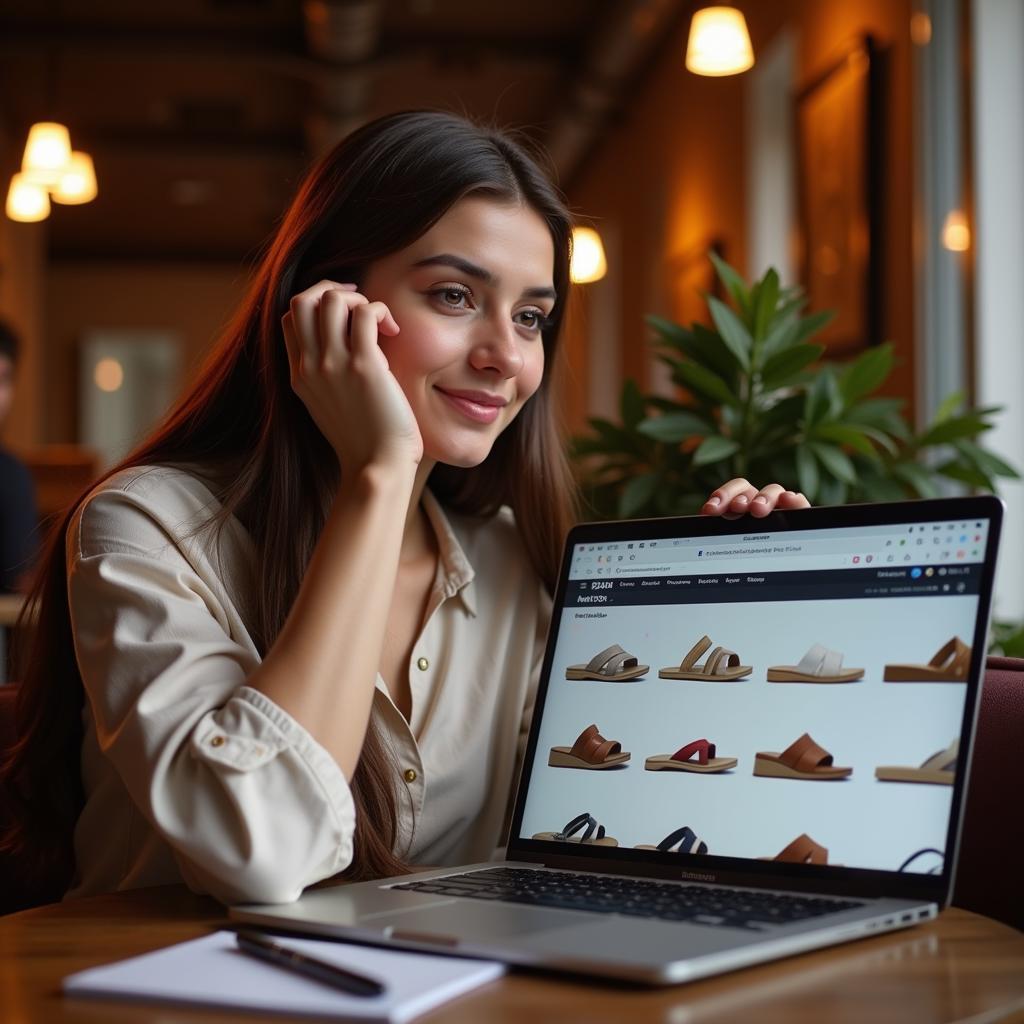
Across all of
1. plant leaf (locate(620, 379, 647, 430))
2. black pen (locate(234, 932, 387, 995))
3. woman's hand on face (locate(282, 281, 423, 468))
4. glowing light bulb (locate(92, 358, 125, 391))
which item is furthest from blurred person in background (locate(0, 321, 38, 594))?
glowing light bulb (locate(92, 358, 125, 391))

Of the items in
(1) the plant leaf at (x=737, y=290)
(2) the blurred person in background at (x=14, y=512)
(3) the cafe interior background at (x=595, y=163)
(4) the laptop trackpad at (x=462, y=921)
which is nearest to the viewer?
(4) the laptop trackpad at (x=462, y=921)

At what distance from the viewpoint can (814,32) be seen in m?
4.64

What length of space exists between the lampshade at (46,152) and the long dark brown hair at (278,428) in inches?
164

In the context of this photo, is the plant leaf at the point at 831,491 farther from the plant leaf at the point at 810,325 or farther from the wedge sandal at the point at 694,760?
the wedge sandal at the point at 694,760

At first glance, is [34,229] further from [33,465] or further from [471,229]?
[471,229]

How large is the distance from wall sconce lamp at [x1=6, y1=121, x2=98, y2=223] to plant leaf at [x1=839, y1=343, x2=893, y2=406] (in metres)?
4.01

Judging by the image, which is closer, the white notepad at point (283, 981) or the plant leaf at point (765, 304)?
the white notepad at point (283, 981)

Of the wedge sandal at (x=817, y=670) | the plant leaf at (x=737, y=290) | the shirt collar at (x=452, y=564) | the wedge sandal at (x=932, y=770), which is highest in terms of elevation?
the plant leaf at (x=737, y=290)

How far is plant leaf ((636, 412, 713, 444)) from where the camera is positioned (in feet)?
7.25

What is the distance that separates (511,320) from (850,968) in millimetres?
785

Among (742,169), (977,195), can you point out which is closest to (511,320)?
(977,195)

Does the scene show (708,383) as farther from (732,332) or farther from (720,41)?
(720,41)

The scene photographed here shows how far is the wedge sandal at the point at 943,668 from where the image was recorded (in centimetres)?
94

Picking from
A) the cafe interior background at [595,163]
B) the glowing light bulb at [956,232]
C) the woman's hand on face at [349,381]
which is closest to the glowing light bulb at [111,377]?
the cafe interior background at [595,163]
